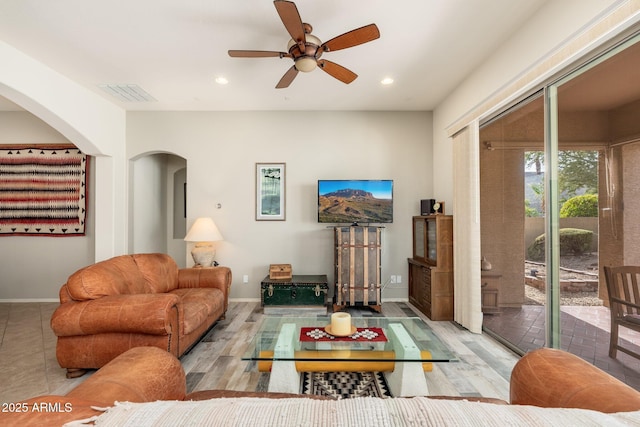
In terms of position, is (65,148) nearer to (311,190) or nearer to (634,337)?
(311,190)

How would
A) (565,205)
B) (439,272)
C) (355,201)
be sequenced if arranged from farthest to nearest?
1. (355,201)
2. (439,272)
3. (565,205)

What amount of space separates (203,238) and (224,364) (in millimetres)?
1933

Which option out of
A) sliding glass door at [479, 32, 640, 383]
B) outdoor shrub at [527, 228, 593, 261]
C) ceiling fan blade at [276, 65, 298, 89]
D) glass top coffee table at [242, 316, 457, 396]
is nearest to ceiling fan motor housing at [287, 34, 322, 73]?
ceiling fan blade at [276, 65, 298, 89]

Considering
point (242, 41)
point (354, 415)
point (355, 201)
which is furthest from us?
point (355, 201)

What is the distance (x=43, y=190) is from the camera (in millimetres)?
4449

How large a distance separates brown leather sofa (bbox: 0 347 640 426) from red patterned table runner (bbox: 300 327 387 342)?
3.24 feet

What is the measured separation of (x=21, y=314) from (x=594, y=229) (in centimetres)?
619

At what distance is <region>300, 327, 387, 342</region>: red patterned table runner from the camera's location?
2079mm

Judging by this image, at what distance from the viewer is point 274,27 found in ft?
8.13

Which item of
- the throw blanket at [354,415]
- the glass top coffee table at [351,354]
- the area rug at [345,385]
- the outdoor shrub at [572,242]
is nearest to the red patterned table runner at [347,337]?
the glass top coffee table at [351,354]

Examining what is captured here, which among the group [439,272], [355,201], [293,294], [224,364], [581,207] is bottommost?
[224,364]

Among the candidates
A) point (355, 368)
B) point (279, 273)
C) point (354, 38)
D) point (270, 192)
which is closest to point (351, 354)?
point (355, 368)

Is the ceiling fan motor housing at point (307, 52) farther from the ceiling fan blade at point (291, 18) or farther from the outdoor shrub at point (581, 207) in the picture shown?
the outdoor shrub at point (581, 207)

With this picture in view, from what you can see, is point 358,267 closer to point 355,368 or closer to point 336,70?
point 355,368
